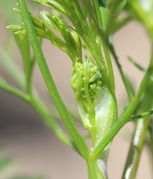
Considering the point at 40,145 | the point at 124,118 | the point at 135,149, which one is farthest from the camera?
the point at 40,145

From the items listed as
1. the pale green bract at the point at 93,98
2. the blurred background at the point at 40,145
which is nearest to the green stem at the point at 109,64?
the pale green bract at the point at 93,98

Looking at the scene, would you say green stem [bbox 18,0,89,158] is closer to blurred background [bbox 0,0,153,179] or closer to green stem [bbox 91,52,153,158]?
green stem [bbox 91,52,153,158]

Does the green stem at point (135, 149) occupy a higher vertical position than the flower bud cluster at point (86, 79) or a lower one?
lower

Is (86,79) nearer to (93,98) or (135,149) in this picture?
(93,98)

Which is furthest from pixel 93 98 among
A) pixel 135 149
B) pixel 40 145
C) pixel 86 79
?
pixel 40 145

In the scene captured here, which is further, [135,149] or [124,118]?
[135,149]

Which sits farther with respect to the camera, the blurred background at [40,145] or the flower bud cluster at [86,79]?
the blurred background at [40,145]

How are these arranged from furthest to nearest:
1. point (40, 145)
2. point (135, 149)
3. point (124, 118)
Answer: point (40, 145) < point (135, 149) < point (124, 118)

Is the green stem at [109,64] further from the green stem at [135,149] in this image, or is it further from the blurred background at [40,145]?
the blurred background at [40,145]
